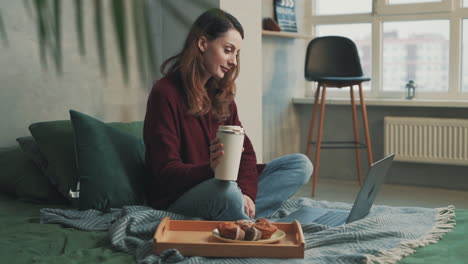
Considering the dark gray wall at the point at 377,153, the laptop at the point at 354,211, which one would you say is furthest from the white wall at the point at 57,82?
the dark gray wall at the point at 377,153

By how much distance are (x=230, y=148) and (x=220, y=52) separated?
62 cm

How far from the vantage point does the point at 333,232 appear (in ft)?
6.18

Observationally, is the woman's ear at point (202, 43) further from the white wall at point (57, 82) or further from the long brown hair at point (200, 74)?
the white wall at point (57, 82)

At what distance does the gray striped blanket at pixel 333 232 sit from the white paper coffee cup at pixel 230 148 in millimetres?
260

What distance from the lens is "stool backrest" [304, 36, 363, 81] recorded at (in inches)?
179

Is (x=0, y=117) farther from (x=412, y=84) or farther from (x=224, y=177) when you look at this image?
(x=412, y=84)

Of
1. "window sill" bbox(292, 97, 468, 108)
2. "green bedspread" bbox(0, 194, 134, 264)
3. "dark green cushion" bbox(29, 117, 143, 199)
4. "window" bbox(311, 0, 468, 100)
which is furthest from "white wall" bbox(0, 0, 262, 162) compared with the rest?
"window" bbox(311, 0, 468, 100)

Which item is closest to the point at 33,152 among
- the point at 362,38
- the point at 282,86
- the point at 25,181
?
the point at 25,181

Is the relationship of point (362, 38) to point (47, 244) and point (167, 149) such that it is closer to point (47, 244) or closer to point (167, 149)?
point (167, 149)

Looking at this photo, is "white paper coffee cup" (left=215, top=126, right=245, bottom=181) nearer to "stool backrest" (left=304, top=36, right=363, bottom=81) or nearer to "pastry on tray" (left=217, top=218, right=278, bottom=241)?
"pastry on tray" (left=217, top=218, right=278, bottom=241)

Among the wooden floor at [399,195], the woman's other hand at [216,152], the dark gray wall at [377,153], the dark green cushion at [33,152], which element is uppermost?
the woman's other hand at [216,152]

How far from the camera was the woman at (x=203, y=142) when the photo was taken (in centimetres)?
214

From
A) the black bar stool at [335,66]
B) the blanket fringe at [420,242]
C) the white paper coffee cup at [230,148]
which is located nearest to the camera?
the blanket fringe at [420,242]

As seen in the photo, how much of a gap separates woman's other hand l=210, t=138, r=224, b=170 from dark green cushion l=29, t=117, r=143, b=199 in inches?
27.3
